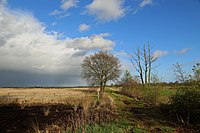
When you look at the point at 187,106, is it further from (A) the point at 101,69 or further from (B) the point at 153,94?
(A) the point at 101,69

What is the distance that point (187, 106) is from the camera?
1534cm

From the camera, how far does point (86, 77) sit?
5006 cm

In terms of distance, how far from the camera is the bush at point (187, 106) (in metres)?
14.9

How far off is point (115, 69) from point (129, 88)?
11387 millimetres

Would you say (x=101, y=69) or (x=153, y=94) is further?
(x=101, y=69)

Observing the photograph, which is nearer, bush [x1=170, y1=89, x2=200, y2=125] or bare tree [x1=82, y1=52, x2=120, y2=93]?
bush [x1=170, y1=89, x2=200, y2=125]

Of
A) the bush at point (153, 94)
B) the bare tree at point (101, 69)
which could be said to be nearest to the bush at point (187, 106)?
the bush at point (153, 94)

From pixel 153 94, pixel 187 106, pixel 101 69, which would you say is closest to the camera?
pixel 187 106

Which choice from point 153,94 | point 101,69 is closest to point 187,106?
point 153,94

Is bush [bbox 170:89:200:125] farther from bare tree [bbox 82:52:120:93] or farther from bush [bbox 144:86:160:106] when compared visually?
bare tree [bbox 82:52:120:93]

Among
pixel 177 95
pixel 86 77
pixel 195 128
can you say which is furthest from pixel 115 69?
pixel 195 128

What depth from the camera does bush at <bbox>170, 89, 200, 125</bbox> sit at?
48.8 feet

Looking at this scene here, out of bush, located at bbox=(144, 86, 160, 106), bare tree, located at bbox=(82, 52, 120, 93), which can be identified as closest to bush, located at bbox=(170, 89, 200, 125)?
bush, located at bbox=(144, 86, 160, 106)

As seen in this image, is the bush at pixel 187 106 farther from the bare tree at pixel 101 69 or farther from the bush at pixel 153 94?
the bare tree at pixel 101 69
